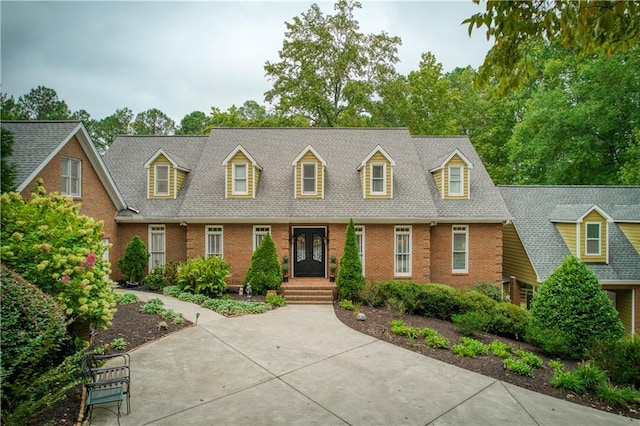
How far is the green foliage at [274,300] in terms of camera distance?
39.5 feet

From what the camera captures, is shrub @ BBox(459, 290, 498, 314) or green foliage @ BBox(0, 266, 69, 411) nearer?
green foliage @ BBox(0, 266, 69, 411)

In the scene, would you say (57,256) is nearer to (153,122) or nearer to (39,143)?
(39,143)

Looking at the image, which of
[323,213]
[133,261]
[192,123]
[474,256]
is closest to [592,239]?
[474,256]

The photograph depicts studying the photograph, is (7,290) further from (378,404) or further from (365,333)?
(365,333)

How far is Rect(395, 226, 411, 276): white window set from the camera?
584 inches

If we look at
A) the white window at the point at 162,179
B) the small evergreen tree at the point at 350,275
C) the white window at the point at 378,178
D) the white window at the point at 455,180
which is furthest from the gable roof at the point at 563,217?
the white window at the point at 162,179

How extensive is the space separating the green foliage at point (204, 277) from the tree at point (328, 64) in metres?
15.9

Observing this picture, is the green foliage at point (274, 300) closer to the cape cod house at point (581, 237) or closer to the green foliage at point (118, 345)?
the green foliage at point (118, 345)

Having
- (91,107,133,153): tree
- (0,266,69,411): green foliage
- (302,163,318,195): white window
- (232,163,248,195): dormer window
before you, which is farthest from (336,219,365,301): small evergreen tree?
(91,107,133,153): tree

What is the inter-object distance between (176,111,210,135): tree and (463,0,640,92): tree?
1729 inches

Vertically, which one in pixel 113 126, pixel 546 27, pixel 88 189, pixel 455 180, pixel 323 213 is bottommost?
pixel 323 213

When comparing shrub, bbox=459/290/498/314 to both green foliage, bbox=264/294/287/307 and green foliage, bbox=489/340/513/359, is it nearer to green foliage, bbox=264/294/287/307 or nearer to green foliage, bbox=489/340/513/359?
green foliage, bbox=489/340/513/359

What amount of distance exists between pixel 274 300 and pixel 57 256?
7.07 m

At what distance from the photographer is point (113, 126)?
137ft
